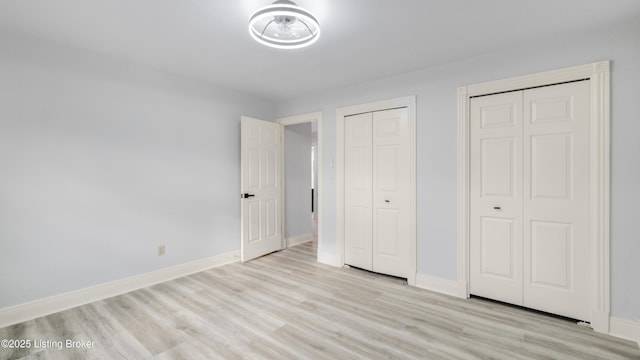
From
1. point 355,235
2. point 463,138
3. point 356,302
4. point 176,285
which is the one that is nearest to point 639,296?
point 463,138

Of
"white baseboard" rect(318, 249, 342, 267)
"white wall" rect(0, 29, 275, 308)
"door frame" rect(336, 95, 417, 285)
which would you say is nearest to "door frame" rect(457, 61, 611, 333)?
"door frame" rect(336, 95, 417, 285)

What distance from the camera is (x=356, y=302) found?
2801mm

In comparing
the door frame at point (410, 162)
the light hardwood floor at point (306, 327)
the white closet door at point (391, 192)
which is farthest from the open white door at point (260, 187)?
the white closet door at point (391, 192)

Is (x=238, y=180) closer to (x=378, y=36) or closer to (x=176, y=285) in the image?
(x=176, y=285)

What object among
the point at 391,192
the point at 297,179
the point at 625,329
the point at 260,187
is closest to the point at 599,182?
the point at 625,329

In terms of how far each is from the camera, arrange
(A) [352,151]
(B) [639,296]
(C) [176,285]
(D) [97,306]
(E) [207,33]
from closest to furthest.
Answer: (B) [639,296]
(E) [207,33]
(D) [97,306]
(C) [176,285]
(A) [352,151]

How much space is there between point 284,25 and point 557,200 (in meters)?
2.75

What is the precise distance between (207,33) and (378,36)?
1468mm

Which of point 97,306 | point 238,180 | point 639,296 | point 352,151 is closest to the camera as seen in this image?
point 639,296

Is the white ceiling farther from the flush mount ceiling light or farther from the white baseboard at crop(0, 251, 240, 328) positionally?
the white baseboard at crop(0, 251, 240, 328)

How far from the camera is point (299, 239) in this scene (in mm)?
5090

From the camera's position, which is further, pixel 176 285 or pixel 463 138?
pixel 176 285

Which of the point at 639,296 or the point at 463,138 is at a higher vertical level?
the point at 463,138

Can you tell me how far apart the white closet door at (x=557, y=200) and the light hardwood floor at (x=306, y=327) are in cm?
25
